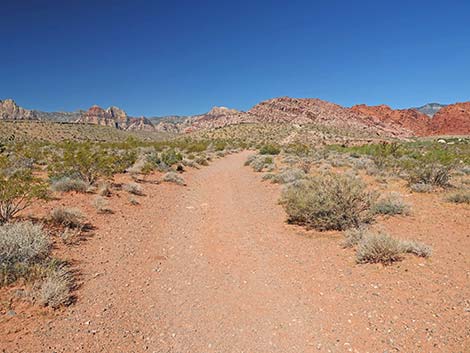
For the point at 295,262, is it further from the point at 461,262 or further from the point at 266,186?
the point at 266,186

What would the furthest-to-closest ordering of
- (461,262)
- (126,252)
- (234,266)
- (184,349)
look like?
(126,252), (234,266), (461,262), (184,349)

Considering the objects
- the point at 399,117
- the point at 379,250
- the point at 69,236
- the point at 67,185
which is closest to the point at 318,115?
the point at 399,117

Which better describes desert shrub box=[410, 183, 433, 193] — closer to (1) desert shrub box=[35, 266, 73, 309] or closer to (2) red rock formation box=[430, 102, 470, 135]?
(1) desert shrub box=[35, 266, 73, 309]

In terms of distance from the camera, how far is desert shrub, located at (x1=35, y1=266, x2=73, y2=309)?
4.36 metres

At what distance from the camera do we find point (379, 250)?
5.98 meters

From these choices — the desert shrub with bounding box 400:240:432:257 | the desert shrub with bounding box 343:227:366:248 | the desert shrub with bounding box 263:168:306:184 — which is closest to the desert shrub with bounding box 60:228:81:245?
the desert shrub with bounding box 343:227:366:248

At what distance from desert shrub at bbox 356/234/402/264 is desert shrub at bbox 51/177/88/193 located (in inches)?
360

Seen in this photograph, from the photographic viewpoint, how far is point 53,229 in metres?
7.05

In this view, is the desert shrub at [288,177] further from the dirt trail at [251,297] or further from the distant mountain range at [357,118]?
the distant mountain range at [357,118]

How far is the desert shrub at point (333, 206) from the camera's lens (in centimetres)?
800

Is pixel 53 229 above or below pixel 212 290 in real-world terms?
above

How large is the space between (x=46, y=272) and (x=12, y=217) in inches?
127

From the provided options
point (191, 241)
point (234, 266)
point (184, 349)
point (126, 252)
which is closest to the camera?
point (184, 349)

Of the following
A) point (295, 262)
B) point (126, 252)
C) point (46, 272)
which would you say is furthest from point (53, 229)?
point (295, 262)
